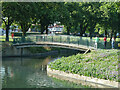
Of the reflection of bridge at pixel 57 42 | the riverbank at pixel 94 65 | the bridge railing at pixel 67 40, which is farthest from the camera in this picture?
the reflection of bridge at pixel 57 42

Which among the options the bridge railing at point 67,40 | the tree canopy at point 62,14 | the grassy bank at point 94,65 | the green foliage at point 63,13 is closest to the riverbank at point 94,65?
the grassy bank at point 94,65

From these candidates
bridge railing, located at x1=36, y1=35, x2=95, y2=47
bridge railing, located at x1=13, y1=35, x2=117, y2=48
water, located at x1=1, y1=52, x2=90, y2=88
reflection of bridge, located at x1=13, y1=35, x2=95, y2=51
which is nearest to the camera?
water, located at x1=1, y1=52, x2=90, y2=88

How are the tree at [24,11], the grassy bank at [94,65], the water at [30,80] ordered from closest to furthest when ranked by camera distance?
the water at [30,80]
the grassy bank at [94,65]
the tree at [24,11]

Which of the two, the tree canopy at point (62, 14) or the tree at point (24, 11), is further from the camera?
the tree canopy at point (62, 14)

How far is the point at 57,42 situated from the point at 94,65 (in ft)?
49.7

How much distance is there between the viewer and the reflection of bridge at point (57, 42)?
1446 inches

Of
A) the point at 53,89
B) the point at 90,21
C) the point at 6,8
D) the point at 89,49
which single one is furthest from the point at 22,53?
the point at 53,89

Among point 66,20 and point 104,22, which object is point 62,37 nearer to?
point 66,20

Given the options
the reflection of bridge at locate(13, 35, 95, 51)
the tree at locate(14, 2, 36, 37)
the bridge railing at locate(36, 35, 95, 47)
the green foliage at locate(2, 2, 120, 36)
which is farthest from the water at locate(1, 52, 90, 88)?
Answer: the green foliage at locate(2, 2, 120, 36)

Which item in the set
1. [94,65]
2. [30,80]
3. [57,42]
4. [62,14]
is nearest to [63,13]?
[62,14]

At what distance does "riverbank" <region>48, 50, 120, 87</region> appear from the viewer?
23397mm

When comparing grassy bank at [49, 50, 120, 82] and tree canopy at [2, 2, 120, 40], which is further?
tree canopy at [2, 2, 120, 40]

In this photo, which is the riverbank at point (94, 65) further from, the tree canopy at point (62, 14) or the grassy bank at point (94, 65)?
the tree canopy at point (62, 14)

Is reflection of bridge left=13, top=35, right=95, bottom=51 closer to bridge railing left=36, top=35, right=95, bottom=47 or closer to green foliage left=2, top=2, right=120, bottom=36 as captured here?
bridge railing left=36, top=35, right=95, bottom=47
